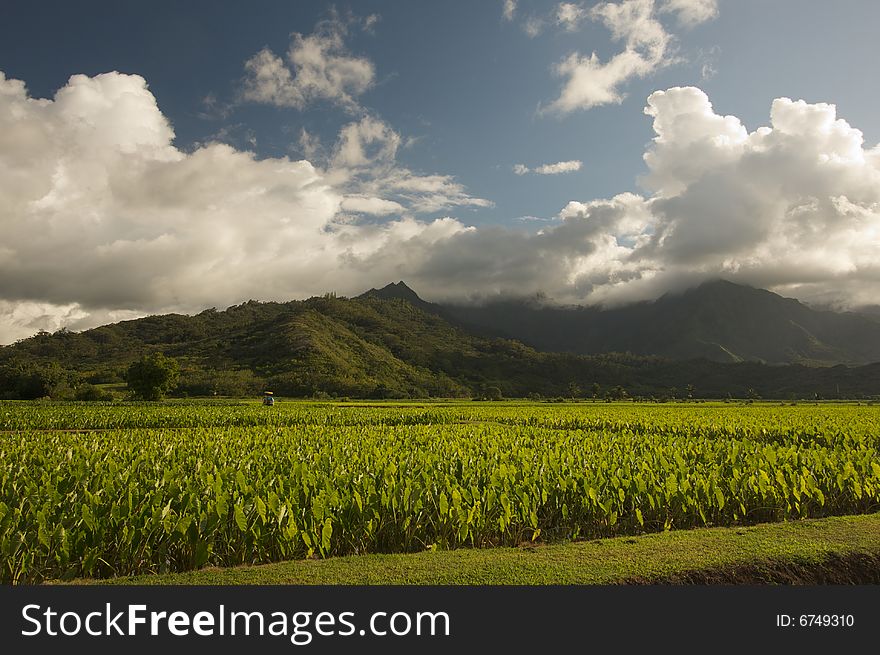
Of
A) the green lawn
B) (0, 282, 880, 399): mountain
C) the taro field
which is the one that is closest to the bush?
Answer: (0, 282, 880, 399): mountain

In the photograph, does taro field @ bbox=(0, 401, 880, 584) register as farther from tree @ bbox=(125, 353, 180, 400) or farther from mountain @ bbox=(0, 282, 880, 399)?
mountain @ bbox=(0, 282, 880, 399)

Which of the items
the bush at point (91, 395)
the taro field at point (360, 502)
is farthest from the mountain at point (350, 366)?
the taro field at point (360, 502)

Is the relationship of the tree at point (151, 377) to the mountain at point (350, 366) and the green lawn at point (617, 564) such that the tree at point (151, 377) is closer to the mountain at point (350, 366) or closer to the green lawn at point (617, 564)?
the mountain at point (350, 366)

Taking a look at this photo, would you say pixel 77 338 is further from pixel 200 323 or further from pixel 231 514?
pixel 231 514

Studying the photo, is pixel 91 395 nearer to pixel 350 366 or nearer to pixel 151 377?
pixel 151 377

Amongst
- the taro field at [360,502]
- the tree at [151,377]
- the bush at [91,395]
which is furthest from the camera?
the bush at [91,395]

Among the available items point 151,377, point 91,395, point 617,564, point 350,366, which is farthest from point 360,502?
point 350,366

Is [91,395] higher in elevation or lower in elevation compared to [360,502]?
lower

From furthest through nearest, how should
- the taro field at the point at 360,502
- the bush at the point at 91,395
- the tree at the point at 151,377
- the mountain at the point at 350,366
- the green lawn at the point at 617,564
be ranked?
the mountain at the point at 350,366 → the bush at the point at 91,395 → the tree at the point at 151,377 → the taro field at the point at 360,502 → the green lawn at the point at 617,564
